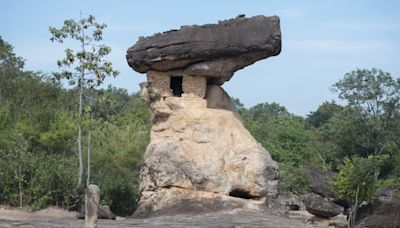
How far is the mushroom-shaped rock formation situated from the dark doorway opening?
0.51 meters

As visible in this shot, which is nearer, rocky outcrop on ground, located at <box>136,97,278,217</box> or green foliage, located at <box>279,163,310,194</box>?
rocky outcrop on ground, located at <box>136,97,278,217</box>

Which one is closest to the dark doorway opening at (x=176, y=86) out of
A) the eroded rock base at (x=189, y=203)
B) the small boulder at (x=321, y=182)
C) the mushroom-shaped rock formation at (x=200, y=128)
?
the mushroom-shaped rock formation at (x=200, y=128)

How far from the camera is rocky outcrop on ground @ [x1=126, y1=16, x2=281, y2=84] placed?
18.1 metres

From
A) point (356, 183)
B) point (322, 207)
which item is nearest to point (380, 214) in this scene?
point (356, 183)

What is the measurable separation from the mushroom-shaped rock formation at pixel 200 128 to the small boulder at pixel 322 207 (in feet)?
23.3

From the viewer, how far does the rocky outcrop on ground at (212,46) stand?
59.4ft

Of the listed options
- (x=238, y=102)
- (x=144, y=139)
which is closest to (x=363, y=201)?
(x=144, y=139)

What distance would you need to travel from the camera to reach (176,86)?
1977 centimetres

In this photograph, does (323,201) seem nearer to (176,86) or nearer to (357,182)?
(357,182)

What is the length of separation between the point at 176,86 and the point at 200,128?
2.03m

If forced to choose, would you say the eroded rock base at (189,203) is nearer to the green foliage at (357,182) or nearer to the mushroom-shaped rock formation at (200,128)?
the mushroom-shaped rock formation at (200,128)

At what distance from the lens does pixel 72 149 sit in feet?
95.6

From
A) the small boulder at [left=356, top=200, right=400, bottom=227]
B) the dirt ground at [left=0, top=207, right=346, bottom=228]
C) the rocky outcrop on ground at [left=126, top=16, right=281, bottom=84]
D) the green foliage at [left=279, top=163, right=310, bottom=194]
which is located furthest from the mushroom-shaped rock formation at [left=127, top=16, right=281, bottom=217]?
the green foliage at [left=279, top=163, right=310, bottom=194]

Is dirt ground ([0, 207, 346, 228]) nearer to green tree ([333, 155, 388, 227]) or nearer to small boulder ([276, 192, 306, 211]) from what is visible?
green tree ([333, 155, 388, 227])
